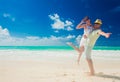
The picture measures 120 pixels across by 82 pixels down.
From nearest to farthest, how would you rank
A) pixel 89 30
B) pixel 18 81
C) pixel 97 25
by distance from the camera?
pixel 18 81, pixel 97 25, pixel 89 30

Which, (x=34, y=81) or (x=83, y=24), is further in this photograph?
(x=83, y=24)

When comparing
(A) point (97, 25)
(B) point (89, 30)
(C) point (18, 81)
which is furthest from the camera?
(B) point (89, 30)

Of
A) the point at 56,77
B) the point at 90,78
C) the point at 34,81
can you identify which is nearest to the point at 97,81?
the point at 90,78

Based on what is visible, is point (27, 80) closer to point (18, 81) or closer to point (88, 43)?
point (18, 81)

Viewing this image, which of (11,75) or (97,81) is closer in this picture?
(97,81)

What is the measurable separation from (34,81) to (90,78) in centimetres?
129

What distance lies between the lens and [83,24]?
6.75 meters

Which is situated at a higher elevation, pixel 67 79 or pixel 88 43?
pixel 88 43

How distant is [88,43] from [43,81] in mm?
1413

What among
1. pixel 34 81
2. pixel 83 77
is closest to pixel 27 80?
pixel 34 81

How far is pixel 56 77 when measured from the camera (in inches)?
242

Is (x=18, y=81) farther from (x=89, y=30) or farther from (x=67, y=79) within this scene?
(x=89, y=30)

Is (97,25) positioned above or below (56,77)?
above

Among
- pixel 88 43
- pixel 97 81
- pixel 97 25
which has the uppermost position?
pixel 97 25
